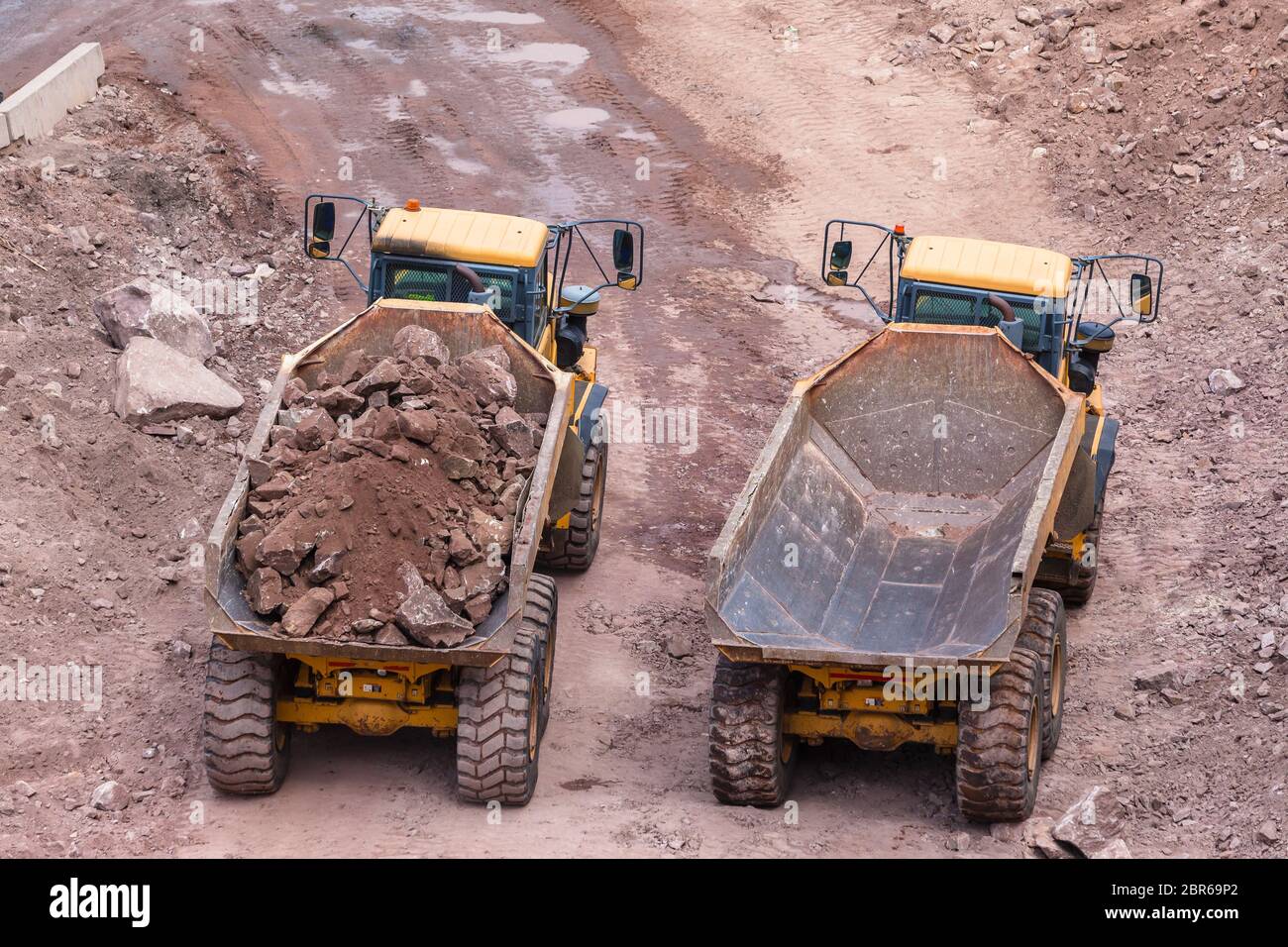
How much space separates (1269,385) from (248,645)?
387 inches

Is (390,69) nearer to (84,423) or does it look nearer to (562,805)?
(84,423)

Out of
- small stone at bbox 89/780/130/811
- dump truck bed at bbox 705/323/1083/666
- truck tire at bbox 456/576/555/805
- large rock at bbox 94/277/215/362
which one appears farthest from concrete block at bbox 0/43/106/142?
truck tire at bbox 456/576/555/805

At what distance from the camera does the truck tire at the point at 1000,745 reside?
9.82 metres

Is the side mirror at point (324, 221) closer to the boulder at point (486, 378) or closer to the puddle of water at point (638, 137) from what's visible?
the boulder at point (486, 378)

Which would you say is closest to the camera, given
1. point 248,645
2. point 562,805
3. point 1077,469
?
point 248,645

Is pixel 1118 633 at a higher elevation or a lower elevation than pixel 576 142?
lower

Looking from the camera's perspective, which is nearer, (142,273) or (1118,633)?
(1118,633)

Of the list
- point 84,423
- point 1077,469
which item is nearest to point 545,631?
point 1077,469

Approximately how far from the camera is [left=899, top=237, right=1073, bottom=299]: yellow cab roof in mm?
12570

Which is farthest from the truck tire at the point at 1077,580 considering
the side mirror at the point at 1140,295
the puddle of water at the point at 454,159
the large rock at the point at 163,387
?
the puddle of water at the point at 454,159

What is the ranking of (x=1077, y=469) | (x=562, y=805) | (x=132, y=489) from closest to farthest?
1. (x=562, y=805)
2. (x=1077, y=469)
3. (x=132, y=489)

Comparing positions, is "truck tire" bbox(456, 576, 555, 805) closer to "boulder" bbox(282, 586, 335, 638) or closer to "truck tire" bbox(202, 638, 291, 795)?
"boulder" bbox(282, 586, 335, 638)

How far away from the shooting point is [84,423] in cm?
1363

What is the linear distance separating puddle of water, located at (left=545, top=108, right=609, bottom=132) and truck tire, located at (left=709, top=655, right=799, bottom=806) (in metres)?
12.9
